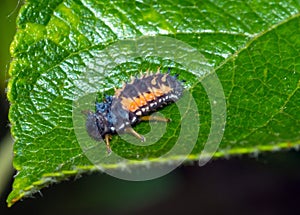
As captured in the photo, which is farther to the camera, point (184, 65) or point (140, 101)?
point (140, 101)

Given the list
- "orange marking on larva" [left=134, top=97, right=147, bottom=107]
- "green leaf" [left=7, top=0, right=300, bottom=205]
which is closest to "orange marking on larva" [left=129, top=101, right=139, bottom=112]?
"orange marking on larva" [left=134, top=97, right=147, bottom=107]

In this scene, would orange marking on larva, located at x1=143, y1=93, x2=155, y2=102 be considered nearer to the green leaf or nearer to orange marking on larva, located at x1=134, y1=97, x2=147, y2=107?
orange marking on larva, located at x1=134, y1=97, x2=147, y2=107

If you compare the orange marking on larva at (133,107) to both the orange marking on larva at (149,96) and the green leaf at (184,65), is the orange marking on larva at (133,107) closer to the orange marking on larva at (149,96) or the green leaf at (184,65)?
the orange marking on larva at (149,96)

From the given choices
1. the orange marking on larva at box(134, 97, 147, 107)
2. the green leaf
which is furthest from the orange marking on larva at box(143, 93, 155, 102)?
the green leaf

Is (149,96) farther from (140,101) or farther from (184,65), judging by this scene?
(184,65)

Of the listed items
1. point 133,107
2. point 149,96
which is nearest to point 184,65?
point 149,96

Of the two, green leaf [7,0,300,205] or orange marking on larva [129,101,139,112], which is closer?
green leaf [7,0,300,205]

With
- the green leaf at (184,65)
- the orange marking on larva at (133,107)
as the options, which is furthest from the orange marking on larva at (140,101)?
the green leaf at (184,65)

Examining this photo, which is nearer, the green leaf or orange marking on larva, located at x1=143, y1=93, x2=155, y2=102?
the green leaf

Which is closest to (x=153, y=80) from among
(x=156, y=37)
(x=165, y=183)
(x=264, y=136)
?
(x=156, y=37)
